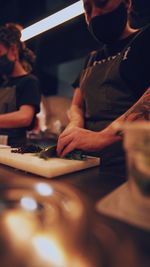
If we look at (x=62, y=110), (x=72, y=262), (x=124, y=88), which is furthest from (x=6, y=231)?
(x=62, y=110)

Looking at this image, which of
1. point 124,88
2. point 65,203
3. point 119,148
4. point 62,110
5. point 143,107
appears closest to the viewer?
point 65,203

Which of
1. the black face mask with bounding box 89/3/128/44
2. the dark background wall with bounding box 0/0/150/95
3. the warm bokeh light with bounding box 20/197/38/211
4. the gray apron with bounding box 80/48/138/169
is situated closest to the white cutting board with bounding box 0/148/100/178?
the warm bokeh light with bounding box 20/197/38/211

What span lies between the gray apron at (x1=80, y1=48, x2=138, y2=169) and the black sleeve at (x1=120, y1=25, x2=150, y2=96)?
0.10ft

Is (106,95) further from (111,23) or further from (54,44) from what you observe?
(54,44)

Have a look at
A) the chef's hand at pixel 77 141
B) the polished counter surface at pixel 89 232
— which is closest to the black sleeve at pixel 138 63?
the chef's hand at pixel 77 141

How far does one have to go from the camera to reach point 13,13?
3.35m

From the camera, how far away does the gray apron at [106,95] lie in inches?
47.4

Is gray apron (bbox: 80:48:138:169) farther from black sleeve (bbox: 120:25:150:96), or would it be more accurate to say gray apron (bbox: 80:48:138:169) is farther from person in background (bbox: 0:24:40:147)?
person in background (bbox: 0:24:40:147)

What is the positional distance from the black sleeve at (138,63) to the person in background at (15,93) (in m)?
0.87

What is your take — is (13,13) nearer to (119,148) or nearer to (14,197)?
(119,148)

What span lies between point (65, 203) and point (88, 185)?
14 cm

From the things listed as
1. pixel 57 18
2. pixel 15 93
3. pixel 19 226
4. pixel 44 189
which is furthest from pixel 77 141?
pixel 57 18

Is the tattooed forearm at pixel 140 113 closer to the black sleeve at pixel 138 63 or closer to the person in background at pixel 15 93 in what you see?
the black sleeve at pixel 138 63

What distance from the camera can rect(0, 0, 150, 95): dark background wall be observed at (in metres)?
3.14
